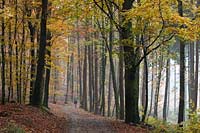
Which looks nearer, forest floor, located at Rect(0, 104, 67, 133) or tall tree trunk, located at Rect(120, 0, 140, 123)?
forest floor, located at Rect(0, 104, 67, 133)

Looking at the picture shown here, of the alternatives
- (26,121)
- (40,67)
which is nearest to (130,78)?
(40,67)

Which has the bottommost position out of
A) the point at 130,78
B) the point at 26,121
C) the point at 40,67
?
the point at 26,121

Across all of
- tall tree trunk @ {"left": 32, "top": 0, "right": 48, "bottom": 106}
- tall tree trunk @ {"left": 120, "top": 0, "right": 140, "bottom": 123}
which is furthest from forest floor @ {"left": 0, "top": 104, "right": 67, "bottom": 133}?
tall tree trunk @ {"left": 120, "top": 0, "right": 140, "bottom": 123}

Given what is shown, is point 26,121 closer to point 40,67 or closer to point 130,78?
point 40,67

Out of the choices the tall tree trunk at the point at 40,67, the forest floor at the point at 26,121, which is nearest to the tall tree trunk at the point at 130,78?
the forest floor at the point at 26,121

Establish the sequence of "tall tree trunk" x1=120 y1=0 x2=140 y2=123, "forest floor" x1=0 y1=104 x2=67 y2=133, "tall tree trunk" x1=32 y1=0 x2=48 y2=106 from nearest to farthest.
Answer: "forest floor" x1=0 y1=104 x2=67 y2=133 < "tall tree trunk" x1=120 y1=0 x2=140 y2=123 < "tall tree trunk" x1=32 y1=0 x2=48 y2=106

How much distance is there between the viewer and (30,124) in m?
15.9

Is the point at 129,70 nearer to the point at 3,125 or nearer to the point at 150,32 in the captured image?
the point at 150,32

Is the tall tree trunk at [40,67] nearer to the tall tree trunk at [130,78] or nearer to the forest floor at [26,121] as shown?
the forest floor at [26,121]

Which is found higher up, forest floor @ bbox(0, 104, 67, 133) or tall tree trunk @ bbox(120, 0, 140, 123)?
tall tree trunk @ bbox(120, 0, 140, 123)

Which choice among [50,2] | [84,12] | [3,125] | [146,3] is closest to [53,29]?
[50,2]

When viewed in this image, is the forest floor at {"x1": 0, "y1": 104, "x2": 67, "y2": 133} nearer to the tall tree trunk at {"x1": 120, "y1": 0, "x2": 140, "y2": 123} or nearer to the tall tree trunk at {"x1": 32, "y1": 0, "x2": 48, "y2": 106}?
the tall tree trunk at {"x1": 32, "y1": 0, "x2": 48, "y2": 106}

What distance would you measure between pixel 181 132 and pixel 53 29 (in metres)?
13.0

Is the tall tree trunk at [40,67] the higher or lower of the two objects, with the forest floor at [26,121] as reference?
higher
